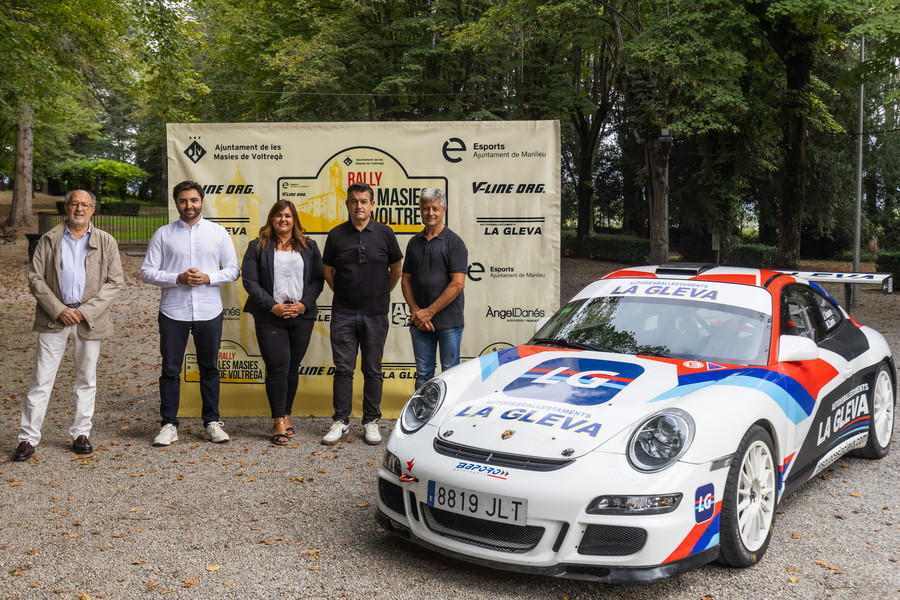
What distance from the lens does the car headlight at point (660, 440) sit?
142 inches

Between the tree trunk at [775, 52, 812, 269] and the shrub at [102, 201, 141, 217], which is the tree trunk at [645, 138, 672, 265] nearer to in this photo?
the tree trunk at [775, 52, 812, 269]

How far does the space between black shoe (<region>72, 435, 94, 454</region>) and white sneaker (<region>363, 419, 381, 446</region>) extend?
216 cm

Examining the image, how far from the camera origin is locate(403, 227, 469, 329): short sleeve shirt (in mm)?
6445

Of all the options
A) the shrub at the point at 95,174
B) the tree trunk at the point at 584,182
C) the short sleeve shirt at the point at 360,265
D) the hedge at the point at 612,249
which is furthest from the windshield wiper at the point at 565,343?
the shrub at the point at 95,174

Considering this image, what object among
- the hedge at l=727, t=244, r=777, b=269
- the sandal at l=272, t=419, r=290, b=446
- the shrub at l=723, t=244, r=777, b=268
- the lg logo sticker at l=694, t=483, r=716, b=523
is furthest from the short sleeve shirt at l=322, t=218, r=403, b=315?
the hedge at l=727, t=244, r=777, b=269

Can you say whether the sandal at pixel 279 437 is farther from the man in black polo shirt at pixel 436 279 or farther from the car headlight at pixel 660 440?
the car headlight at pixel 660 440

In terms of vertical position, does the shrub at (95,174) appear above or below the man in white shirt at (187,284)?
above

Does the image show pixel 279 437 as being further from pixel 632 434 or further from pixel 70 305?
pixel 632 434

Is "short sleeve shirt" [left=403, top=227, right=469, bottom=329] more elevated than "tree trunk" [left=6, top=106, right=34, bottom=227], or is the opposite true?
"tree trunk" [left=6, top=106, right=34, bottom=227]

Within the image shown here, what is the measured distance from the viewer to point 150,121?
5284 centimetres

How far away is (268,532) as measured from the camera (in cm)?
456

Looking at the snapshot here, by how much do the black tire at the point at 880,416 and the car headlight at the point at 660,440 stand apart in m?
2.76

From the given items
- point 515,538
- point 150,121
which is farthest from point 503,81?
point 150,121

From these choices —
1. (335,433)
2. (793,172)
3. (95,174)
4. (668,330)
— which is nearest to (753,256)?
(793,172)
